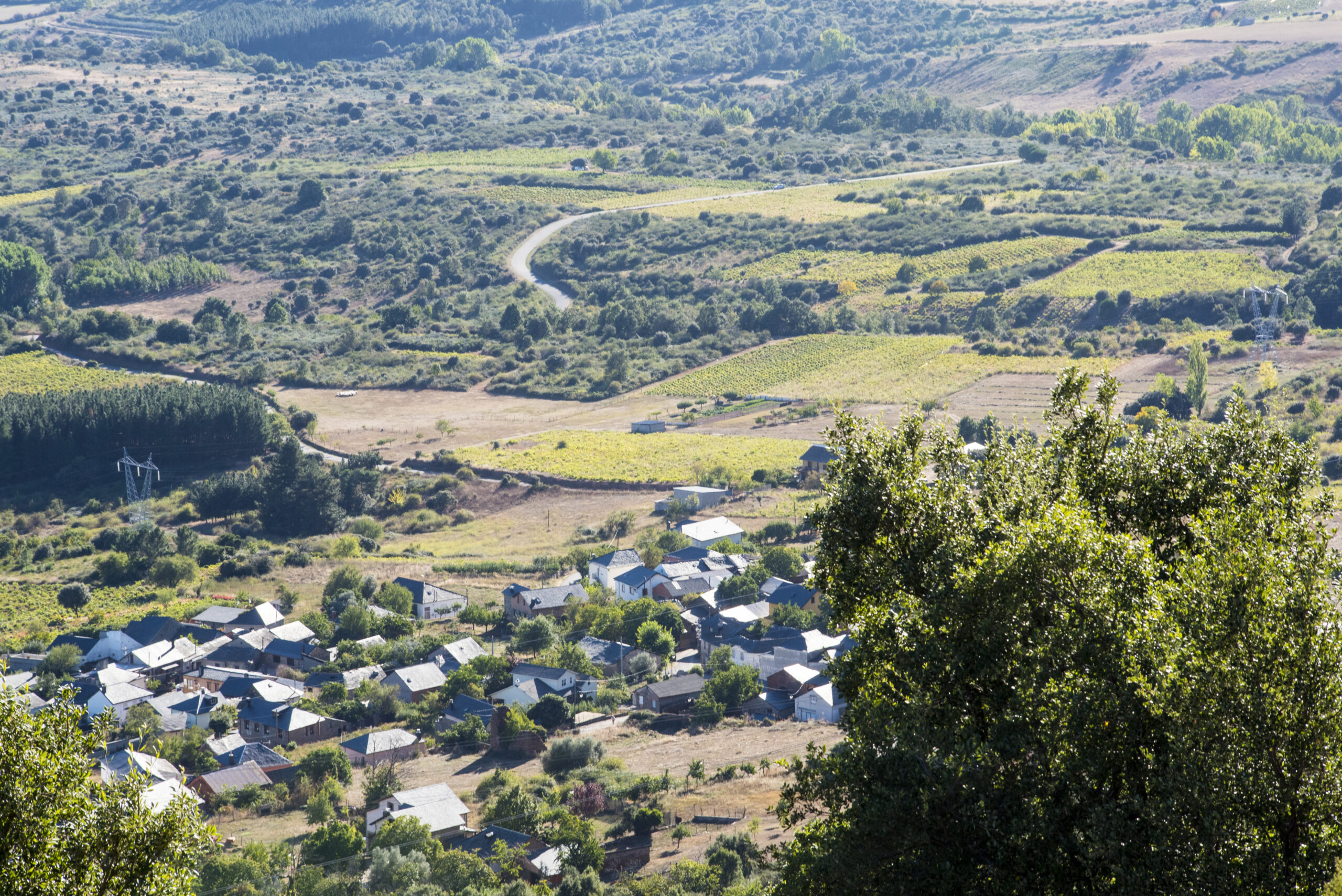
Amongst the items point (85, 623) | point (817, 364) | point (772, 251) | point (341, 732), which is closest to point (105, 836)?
point (341, 732)

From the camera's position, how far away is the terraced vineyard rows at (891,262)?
11456 centimetres

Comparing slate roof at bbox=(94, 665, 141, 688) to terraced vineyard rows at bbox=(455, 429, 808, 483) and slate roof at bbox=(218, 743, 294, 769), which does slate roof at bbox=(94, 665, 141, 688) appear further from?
terraced vineyard rows at bbox=(455, 429, 808, 483)

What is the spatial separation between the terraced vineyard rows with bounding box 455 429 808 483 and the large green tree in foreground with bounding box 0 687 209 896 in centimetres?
6069

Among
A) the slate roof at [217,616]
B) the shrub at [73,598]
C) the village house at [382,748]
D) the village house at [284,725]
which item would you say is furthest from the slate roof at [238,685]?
the shrub at [73,598]

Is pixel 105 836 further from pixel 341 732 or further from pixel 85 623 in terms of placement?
pixel 85 623

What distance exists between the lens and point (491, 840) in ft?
115

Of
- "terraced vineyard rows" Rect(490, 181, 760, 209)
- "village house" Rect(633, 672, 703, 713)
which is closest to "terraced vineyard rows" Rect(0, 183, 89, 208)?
"terraced vineyard rows" Rect(490, 181, 760, 209)

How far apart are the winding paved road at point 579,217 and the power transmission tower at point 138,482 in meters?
46.1

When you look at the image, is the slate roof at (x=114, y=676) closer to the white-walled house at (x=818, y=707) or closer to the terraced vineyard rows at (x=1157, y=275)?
the white-walled house at (x=818, y=707)

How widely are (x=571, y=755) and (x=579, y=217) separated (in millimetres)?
105809

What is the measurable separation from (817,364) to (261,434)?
131 ft

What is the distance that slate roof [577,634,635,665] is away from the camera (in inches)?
1982

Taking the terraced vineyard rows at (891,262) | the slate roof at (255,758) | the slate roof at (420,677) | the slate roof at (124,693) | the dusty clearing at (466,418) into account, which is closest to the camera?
the slate roof at (255,758)

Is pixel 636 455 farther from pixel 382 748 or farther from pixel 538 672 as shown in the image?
pixel 382 748
